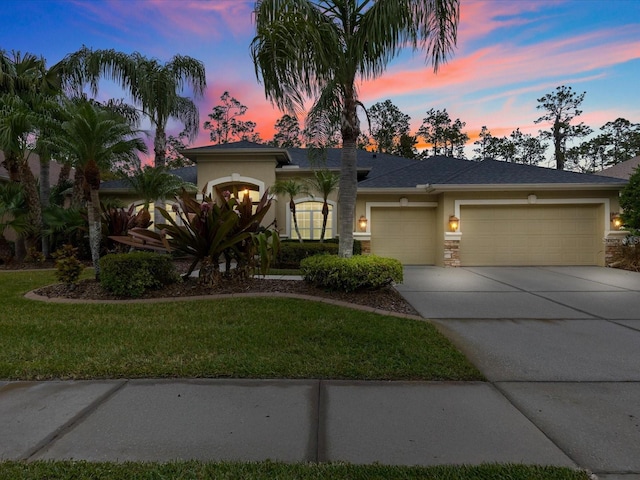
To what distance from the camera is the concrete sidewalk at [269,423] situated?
2.17 meters

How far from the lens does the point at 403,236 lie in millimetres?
13273

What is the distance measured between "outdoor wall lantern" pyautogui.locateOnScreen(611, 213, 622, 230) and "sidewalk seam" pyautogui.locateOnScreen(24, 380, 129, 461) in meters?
14.8

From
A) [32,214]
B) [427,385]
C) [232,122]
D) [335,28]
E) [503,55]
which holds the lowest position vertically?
[427,385]

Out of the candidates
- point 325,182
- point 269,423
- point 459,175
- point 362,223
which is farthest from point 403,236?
point 269,423

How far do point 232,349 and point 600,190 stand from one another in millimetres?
13938

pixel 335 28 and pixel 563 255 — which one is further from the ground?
pixel 335 28

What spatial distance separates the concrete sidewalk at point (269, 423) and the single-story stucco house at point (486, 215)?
9.69 metres

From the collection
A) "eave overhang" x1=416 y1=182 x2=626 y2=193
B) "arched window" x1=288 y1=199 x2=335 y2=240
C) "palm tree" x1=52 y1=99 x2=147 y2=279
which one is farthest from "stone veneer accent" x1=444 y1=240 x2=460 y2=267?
"palm tree" x1=52 y1=99 x2=147 y2=279

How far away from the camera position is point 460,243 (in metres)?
12.6

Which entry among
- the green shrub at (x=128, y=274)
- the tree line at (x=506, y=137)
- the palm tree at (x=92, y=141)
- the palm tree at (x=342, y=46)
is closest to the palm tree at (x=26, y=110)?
the palm tree at (x=92, y=141)

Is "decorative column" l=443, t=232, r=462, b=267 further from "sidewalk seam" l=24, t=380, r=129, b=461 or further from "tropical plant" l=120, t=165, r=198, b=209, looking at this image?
"sidewalk seam" l=24, t=380, r=129, b=461

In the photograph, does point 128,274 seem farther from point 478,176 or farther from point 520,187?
point 520,187

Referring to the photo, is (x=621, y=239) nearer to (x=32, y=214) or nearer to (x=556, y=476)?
(x=556, y=476)

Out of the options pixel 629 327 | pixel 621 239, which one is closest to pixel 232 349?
pixel 629 327
